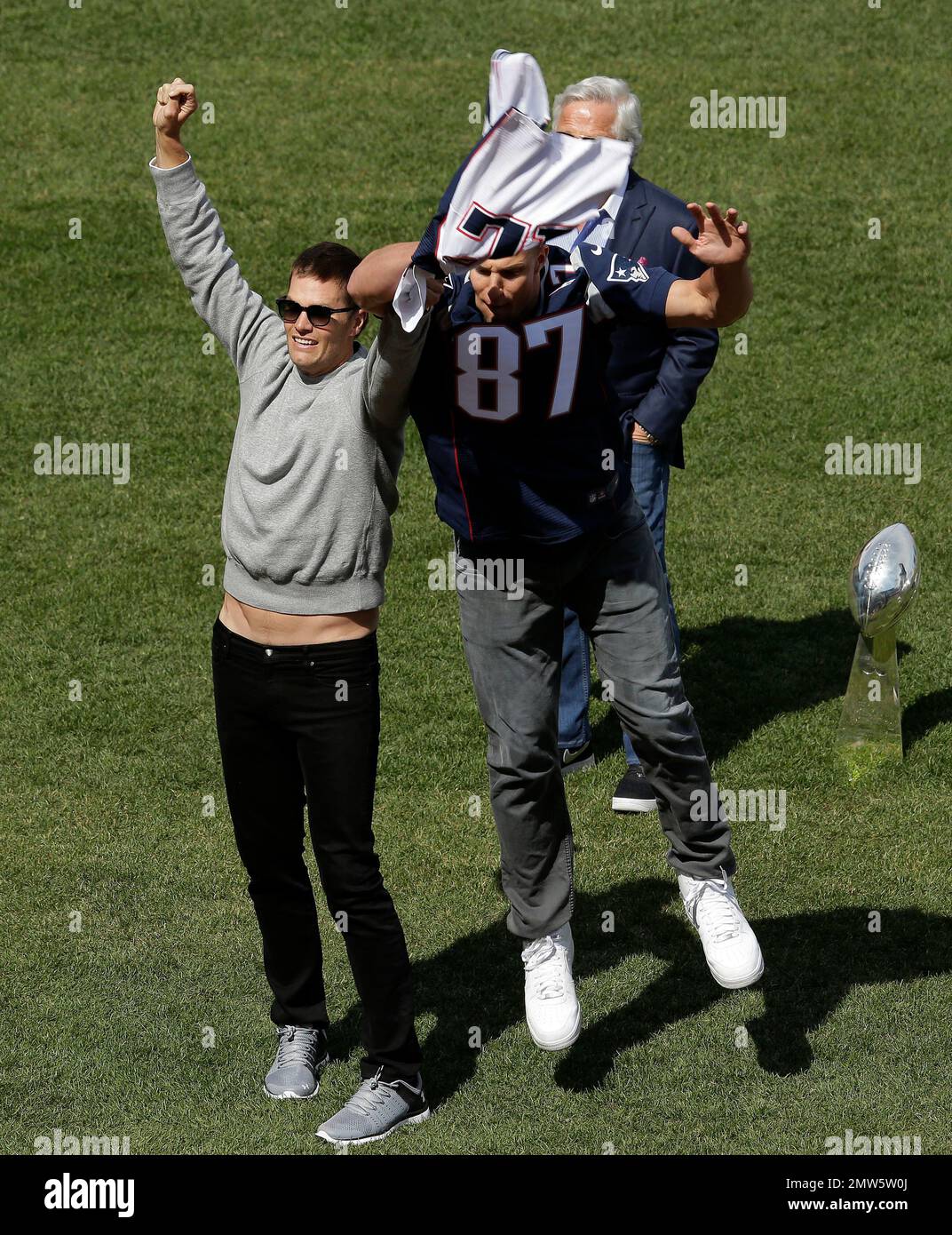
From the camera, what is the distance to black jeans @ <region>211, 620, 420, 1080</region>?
16.8ft

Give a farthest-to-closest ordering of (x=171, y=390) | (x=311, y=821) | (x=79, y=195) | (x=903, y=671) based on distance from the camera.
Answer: (x=79, y=195), (x=171, y=390), (x=903, y=671), (x=311, y=821)

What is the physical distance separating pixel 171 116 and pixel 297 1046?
3.07 meters

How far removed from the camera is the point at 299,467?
16.4 ft

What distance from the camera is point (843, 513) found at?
1044 centimetres

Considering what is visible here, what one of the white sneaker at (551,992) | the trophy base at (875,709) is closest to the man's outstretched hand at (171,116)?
the white sneaker at (551,992)

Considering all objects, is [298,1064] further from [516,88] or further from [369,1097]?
[516,88]

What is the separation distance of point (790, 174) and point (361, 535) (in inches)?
402

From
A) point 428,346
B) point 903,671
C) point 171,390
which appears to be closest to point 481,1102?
point 428,346

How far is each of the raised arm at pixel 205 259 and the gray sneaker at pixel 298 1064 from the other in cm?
228

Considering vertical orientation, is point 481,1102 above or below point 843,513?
below

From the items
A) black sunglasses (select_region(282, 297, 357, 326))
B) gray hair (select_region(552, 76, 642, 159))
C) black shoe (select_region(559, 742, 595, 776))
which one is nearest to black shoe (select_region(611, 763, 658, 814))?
black shoe (select_region(559, 742, 595, 776))

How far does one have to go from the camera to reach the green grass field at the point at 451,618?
5.79 meters

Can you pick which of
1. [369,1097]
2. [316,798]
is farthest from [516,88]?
[369,1097]
